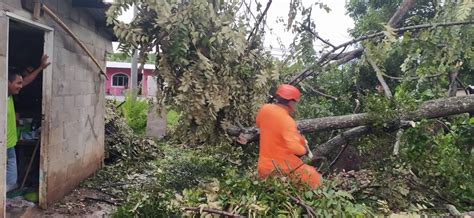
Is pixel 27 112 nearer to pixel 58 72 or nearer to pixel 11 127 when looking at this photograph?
pixel 58 72

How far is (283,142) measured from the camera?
4.03m

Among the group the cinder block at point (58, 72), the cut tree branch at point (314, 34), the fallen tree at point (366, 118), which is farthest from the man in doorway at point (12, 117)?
the cut tree branch at point (314, 34)

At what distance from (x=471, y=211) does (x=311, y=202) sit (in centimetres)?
148

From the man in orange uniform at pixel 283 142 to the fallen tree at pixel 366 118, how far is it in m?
0.87

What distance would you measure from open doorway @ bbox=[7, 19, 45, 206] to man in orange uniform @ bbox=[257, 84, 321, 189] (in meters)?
3.29

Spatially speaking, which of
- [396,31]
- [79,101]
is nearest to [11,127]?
[79,101]

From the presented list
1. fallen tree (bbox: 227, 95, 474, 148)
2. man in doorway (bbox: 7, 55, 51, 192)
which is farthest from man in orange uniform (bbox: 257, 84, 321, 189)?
man in doorway (bbox: 7, 55, 51, 192)

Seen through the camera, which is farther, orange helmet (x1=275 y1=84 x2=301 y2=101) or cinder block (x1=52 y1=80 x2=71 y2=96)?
cinder block (x1=52 y1=80 x2=71 y2=96)

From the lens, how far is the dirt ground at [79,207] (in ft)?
18.2

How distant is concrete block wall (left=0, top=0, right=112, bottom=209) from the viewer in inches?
227

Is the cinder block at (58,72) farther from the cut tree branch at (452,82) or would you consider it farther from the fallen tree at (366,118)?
the cut tree branch at (452,82)

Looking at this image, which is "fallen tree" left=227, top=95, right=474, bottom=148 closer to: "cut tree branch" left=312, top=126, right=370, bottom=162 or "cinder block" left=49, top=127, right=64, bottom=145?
"cut tree branch" left=312, top=126, right=370, bottom=162

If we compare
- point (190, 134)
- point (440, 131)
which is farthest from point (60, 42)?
point (440, 131)

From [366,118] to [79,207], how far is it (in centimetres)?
388
